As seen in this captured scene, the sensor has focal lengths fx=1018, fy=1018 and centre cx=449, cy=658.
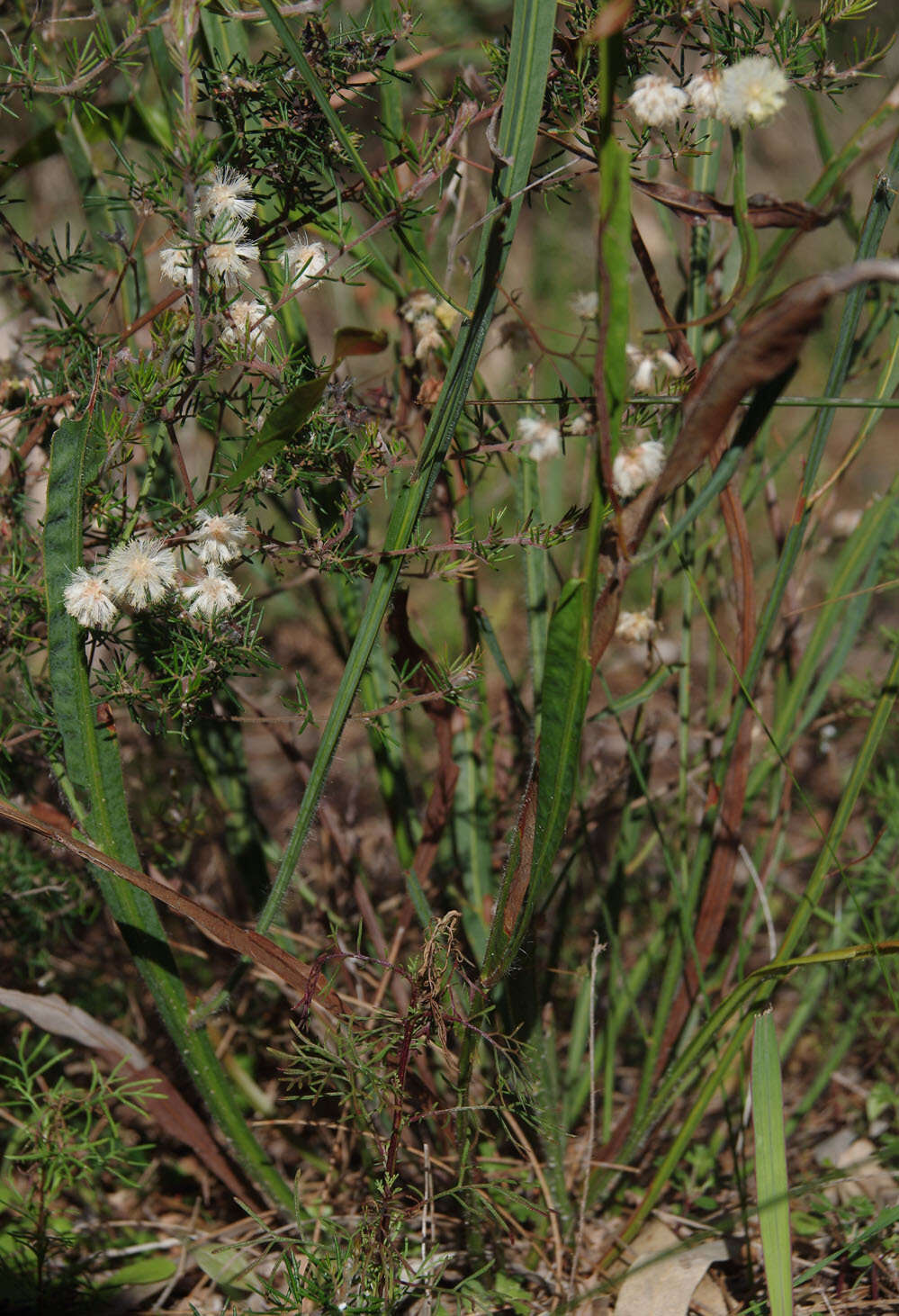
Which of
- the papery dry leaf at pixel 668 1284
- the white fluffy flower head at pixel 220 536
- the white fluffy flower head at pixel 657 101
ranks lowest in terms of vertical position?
the papery dry leaf at pixel 668 1284

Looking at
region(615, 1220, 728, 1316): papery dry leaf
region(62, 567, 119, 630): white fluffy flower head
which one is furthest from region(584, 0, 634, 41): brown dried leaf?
region(615, 1220, 728, 1316): papery dry leaf

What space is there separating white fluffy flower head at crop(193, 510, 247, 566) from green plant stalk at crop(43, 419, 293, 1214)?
4.5 inches

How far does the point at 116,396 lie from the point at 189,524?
0.11 meters

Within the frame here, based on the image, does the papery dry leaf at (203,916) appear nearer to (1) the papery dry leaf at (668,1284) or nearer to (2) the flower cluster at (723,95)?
(1) the papery dry leaf at (668,1284)

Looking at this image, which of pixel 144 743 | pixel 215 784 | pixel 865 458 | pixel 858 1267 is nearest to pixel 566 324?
pixel 865 458

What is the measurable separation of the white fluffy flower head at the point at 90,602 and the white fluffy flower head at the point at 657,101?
1.63 feet

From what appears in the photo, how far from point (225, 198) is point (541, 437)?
0.92ft

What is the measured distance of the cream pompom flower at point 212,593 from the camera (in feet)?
2.45

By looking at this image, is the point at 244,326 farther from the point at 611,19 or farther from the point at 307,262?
the point at 611,19

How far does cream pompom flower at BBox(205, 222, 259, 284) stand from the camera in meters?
0.71

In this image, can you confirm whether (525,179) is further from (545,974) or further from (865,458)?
(865,458)

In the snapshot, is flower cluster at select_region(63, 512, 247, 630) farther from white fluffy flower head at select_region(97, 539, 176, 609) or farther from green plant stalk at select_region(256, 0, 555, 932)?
green plant stalk at select_region(256, 0, 555, 932)

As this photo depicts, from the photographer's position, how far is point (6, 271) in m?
0.84

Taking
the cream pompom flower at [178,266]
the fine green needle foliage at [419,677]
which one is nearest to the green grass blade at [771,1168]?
the fine green needle foliage at [419,677]
